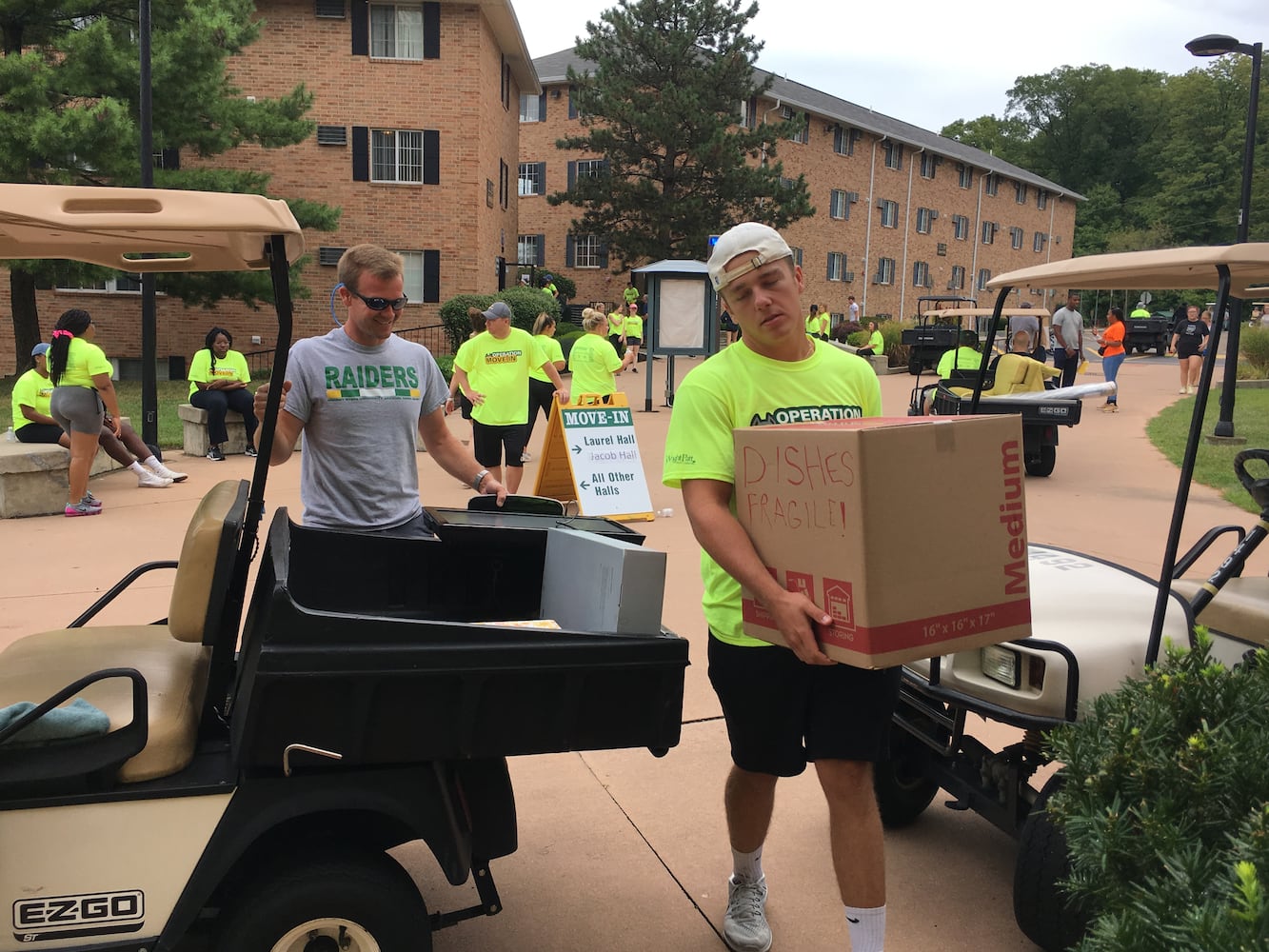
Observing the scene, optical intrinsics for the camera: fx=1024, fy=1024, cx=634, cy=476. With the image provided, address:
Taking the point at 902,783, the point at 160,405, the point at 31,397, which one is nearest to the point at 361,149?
the point at 160,405

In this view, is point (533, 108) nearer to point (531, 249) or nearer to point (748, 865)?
point (531, 249)

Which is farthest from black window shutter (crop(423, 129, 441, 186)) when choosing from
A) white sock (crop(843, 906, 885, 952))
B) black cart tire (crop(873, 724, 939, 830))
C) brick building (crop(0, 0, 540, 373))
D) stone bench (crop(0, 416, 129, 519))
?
white sock (crop(843, 906, 885, 952))

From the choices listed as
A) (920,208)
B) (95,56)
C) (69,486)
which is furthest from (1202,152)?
(69,486)

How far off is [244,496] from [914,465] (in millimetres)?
2086

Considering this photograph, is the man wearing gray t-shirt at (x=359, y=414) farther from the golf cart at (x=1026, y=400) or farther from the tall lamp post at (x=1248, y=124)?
the tall lamp post at (x=1248, y=124)

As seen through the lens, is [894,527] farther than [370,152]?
No

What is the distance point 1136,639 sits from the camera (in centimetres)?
315

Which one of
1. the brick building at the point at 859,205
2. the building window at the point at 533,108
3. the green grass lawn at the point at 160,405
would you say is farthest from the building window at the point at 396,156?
the building window at the point at 533,108

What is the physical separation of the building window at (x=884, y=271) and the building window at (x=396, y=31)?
94.6ft

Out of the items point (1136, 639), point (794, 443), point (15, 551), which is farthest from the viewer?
point (15, 551)

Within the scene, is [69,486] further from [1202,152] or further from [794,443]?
[1202,152]

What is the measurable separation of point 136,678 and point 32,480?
26.4 ft

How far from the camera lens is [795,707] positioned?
275 cm

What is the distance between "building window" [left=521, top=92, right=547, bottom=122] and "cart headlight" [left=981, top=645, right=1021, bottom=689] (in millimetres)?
42563
